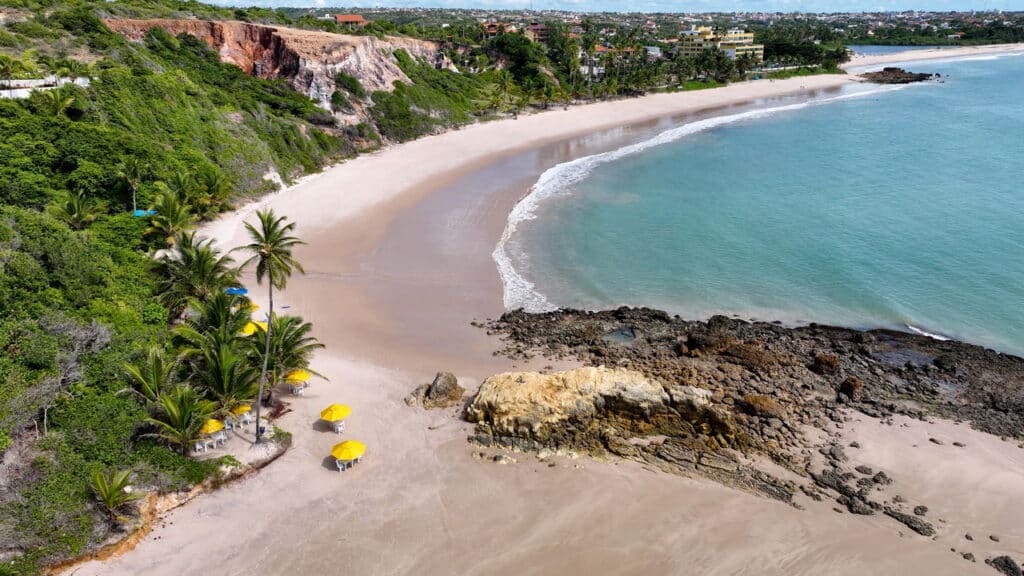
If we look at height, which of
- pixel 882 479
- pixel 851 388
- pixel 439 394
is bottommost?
pixel 882 479

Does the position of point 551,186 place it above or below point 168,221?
below

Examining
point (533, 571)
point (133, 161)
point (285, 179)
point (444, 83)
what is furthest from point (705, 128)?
point (533, 571)

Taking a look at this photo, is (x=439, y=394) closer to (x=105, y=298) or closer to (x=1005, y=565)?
(x=105, y=298)

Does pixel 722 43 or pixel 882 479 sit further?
pixel 722 43

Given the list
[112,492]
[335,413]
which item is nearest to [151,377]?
[112,492]

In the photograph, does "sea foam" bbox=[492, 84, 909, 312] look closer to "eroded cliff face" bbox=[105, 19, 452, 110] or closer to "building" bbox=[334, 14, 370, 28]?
"eroded cliff face" bbox=[105, 19, 452, 110]

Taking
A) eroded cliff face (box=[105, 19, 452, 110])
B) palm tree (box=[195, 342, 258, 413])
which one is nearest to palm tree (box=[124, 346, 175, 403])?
palm tree (box=[195, 342, 258, 413])
